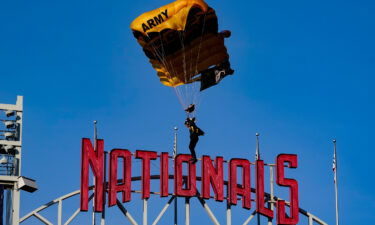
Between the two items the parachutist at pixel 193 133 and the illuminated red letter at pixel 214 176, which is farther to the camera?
the illuminated red letter at pixel 214 176

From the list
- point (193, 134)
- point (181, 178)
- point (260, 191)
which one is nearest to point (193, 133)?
point (193, 134)

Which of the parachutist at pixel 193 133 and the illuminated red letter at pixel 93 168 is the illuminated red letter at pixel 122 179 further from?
the parachutist at pixel 193 133

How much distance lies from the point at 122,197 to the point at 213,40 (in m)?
11.2

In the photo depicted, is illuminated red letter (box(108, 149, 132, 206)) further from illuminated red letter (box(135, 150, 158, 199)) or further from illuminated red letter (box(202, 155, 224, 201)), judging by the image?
→ illuminated red letter (box(202, 155, 224, 201))

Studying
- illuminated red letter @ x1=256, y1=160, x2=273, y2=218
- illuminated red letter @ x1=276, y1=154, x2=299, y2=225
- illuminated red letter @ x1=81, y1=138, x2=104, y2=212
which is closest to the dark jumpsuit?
illuminated red letter @ x1=256, y1=160, x2=273, y2=218

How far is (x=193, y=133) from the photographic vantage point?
4690 inches

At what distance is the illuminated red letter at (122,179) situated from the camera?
388 ft

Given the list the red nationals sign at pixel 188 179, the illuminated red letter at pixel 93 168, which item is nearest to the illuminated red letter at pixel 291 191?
the red nationals sign at pixel 188 179

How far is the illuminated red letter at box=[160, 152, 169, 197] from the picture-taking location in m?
119

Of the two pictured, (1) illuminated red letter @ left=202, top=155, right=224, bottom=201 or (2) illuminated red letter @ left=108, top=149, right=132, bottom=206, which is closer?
(2) illuminated red letter @ left=108, top=149, right=132, bottom=206

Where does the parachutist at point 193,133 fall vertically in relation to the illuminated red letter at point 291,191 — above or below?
above

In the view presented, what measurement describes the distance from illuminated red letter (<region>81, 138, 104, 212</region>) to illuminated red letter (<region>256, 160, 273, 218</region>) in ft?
33.3

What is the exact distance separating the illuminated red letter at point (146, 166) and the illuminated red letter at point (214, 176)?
3331 millimetres

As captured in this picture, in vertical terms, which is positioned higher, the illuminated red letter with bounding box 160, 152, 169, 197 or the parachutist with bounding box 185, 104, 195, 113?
the parachutist with bounding box 185, 104, 195, 113
